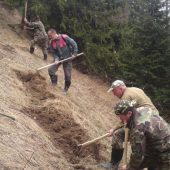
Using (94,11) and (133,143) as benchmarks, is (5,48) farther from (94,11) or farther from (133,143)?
(133,143)

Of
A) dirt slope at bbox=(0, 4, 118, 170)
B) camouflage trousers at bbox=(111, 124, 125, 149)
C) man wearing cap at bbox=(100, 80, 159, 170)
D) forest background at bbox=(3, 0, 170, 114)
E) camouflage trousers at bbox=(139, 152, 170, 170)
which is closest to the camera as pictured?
camouflage trousers at bbox=(139, 152, 170, 170)

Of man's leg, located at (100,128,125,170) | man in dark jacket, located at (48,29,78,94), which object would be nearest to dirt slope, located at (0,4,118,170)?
man's leg, located at (100,128,125,170)

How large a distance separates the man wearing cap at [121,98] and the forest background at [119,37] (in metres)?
4.34

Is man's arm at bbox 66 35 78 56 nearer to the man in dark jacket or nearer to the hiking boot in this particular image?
the man in dark jacket

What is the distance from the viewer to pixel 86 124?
625 centimetres

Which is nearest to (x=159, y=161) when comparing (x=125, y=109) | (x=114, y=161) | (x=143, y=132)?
(x=143, y=132)

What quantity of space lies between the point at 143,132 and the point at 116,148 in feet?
4.88

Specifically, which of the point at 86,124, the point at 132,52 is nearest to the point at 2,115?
the point at 86,124

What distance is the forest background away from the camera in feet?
28.8

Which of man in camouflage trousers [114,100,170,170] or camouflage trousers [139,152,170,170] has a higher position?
man in camouflage trousers [114,100,170,170]

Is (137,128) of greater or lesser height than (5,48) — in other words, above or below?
above

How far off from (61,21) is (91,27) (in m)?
1.67

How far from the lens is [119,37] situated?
12.9 meters

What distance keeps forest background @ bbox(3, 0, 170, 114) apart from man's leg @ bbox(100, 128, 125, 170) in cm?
433
